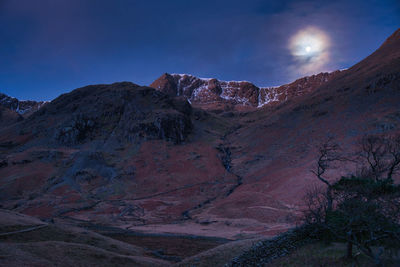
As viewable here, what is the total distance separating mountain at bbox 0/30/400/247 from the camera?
52.0m

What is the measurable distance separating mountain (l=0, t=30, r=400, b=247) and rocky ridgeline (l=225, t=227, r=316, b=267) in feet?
54.5

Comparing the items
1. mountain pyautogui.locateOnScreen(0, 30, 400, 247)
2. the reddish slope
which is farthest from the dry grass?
the reddish slope

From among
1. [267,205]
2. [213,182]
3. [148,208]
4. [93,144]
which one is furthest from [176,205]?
[93,144]

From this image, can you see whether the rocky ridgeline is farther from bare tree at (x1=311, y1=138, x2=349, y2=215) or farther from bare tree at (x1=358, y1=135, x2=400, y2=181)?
bare tree at (x1=358, y1=135, x2=400, y2=181)

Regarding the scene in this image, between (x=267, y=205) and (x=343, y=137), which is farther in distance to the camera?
(x=343, y=137)

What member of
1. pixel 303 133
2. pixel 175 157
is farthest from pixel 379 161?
pixel 175 157

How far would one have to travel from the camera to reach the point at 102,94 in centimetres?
12619

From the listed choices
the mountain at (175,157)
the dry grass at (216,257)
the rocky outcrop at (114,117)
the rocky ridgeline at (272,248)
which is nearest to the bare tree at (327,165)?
the mountain at (175,157)

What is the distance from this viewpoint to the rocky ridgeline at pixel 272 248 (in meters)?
16.6

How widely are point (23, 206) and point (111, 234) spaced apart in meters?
34.9

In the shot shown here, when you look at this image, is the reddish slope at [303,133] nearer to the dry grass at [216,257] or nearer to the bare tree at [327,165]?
the bare tree at [327,165]

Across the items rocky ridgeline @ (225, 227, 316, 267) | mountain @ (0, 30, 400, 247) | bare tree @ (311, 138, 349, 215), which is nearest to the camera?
rocky ridgeline @ (225, 227, 316, 267)

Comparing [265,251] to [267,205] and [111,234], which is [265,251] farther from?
[267,205]

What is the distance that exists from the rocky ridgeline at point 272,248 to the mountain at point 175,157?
1661 centimetres
